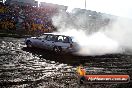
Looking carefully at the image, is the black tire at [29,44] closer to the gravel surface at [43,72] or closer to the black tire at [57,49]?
the black tire at [57,49]

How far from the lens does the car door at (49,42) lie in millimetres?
18047

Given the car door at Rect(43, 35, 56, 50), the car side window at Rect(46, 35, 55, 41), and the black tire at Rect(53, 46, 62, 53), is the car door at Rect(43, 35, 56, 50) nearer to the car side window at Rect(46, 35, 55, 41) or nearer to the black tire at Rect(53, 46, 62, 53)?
the car side window at Rect(46, 35, 55, 41)

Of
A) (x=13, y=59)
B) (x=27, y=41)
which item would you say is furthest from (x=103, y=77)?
(x=27, y=41)

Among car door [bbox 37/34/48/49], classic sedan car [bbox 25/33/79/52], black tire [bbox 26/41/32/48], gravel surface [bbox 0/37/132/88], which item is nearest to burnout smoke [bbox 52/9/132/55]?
black tire [bbox 26/41/32/48]

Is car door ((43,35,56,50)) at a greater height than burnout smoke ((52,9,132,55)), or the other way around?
car door ((43,35,56,50))

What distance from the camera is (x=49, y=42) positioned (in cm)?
1817

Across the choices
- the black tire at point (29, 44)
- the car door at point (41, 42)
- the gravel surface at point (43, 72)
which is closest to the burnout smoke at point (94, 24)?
the black tire at point (29, 44)

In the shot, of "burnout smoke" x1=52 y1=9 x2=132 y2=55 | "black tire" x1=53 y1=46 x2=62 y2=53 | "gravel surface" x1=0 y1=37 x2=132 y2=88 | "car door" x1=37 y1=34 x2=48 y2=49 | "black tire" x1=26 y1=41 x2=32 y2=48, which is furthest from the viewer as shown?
"burnout smoke" x1=52 y1=9 x2=132 y2=55

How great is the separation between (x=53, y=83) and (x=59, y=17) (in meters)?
30.5

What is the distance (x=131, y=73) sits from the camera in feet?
43.1

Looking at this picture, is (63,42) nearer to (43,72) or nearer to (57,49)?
(57,49)

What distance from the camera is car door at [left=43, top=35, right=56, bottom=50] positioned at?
18047 millimetres

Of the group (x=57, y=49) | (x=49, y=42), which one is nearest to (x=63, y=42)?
(x=57, y=49)

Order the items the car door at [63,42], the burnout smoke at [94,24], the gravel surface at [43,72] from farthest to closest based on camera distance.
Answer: the burnout smoke at [94,24] < the car door at [63,42] < the gravel surface at [43,72]
